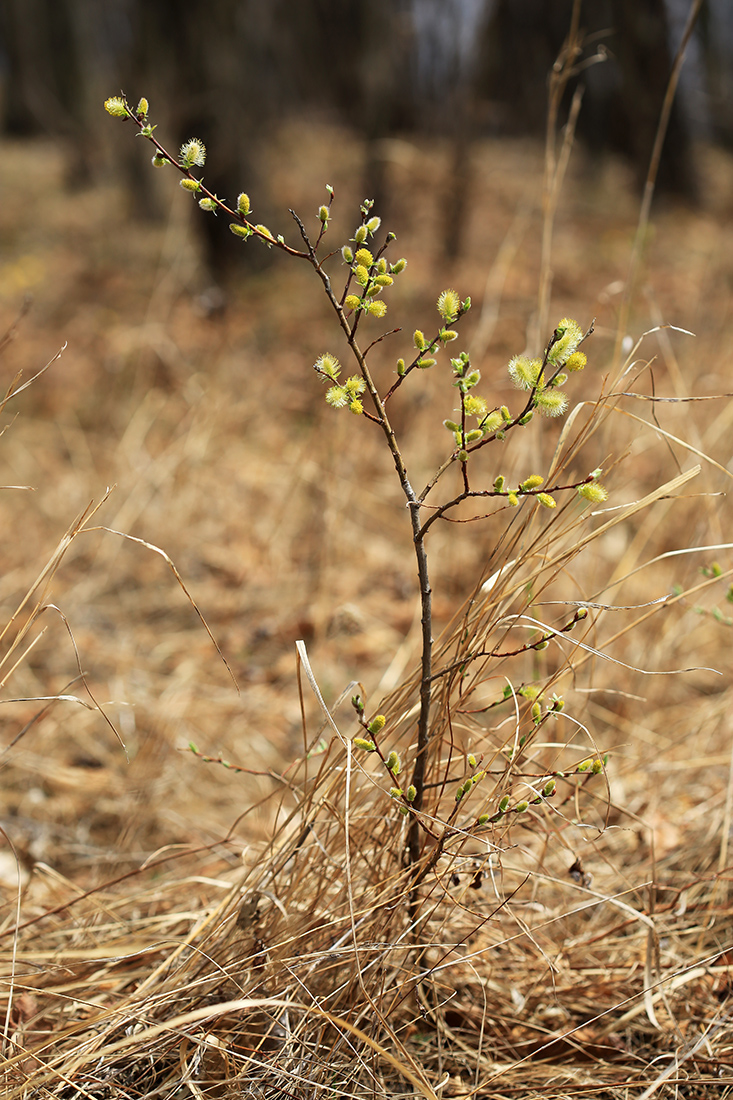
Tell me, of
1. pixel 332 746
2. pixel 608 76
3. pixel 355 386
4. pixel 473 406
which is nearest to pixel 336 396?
pixel 355 386

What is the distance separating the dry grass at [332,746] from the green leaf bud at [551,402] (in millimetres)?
187

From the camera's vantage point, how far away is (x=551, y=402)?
716mm

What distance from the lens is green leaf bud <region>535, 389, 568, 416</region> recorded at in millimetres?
711

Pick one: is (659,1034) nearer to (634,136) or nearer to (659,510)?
(659,510)

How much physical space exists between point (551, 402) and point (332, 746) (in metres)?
0.56

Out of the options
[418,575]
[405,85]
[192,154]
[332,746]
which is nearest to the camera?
[192,154]

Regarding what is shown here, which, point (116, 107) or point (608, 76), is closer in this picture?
point (116, 107)

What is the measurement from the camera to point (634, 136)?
26.1 feet

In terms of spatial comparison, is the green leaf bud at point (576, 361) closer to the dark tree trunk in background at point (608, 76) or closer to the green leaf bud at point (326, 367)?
the green leaf bud at point (326, 367)

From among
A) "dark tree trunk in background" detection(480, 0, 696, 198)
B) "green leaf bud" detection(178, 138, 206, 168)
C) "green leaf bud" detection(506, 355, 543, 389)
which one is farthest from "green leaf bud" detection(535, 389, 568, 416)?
"dark tree trunk in background" detection(480, 0, 696, 198)

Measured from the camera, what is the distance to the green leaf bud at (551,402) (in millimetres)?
711

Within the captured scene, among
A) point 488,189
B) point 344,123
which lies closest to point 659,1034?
point 488,189

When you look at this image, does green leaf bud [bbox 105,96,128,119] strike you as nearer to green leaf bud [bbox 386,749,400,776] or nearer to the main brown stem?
the main brown stem

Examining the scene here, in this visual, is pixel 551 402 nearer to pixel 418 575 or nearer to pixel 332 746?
pixel 418 575
